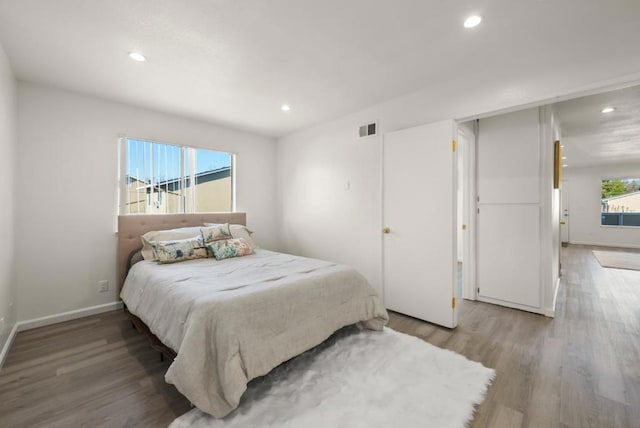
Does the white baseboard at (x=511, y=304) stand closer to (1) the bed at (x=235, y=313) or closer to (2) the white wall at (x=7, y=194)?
(1) the bed at (x=235, y=313)

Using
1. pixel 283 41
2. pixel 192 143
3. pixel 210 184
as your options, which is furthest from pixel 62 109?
pixel 283 41

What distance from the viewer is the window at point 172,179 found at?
333cm

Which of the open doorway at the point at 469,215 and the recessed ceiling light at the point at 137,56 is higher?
the recessed ceiling light at the point at 137,56

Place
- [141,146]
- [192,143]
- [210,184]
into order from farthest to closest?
1. [210,184]
2. [192,143]
3. [141,146]

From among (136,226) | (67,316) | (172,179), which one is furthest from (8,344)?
(172,179)

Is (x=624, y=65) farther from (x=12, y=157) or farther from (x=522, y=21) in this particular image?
(x=12, y=157)

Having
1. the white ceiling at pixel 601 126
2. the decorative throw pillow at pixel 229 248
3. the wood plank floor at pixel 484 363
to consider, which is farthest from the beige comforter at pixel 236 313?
the white ceiling at pixel 601 126

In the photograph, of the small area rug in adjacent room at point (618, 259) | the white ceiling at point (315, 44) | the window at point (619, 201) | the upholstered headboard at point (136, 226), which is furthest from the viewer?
the window at point (619, 201)

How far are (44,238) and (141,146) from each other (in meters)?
1.41

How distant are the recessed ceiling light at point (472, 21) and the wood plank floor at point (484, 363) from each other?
8.07 feet

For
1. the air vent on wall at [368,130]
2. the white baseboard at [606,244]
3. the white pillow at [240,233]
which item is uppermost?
the air vent on wall at [368,130]

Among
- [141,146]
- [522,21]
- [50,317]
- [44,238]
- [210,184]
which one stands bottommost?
[50,317]

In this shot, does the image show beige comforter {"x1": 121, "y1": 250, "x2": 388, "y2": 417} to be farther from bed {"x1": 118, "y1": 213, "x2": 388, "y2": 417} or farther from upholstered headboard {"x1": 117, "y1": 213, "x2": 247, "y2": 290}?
upholstered headboard {"x1": 117, "y1": 213, "x2": 247, "y2": 290}

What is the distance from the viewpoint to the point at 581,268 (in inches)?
198
